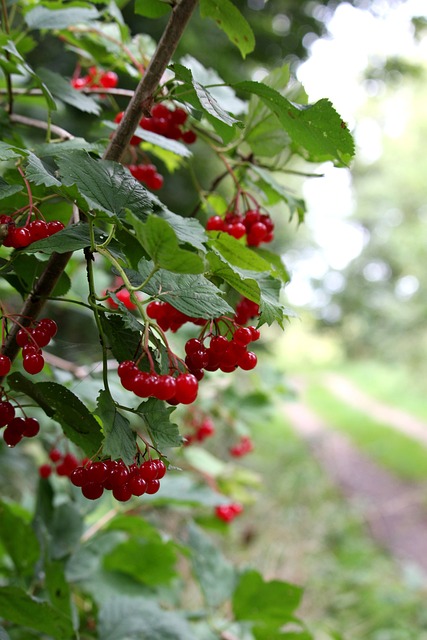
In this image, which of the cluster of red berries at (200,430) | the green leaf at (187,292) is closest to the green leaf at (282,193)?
the green leaf at (187,292)

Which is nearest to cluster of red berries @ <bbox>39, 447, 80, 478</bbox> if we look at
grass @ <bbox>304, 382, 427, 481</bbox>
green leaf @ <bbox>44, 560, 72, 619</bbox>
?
green leaf @ <bbox>44, 560, 72, 619</bbox>

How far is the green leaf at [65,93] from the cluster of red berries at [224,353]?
504 mm

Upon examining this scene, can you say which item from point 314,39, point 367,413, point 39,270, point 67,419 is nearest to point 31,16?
point 39,270

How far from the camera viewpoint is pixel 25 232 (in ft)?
2.14

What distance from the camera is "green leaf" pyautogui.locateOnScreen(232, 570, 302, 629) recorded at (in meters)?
1.19

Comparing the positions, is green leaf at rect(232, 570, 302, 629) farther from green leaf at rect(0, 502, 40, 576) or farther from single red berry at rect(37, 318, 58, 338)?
single red berry at rect(37, 318, 58, 338)

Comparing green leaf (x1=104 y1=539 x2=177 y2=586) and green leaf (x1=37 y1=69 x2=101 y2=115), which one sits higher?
green leaf (x1=37 y1=69 x2=101 y2=115)

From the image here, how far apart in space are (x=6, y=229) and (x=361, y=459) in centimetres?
951

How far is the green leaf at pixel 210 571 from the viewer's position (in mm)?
1314

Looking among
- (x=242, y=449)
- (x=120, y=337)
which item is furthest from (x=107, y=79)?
(x=242, y=449)

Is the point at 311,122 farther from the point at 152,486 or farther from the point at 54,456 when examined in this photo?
the point at 54,456

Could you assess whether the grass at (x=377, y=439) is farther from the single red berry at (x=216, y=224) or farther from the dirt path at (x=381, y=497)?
the single red berry at (x=216, y=224)

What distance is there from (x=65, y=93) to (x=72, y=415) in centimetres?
58

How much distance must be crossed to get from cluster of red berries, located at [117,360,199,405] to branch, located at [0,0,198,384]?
0.19 meters
